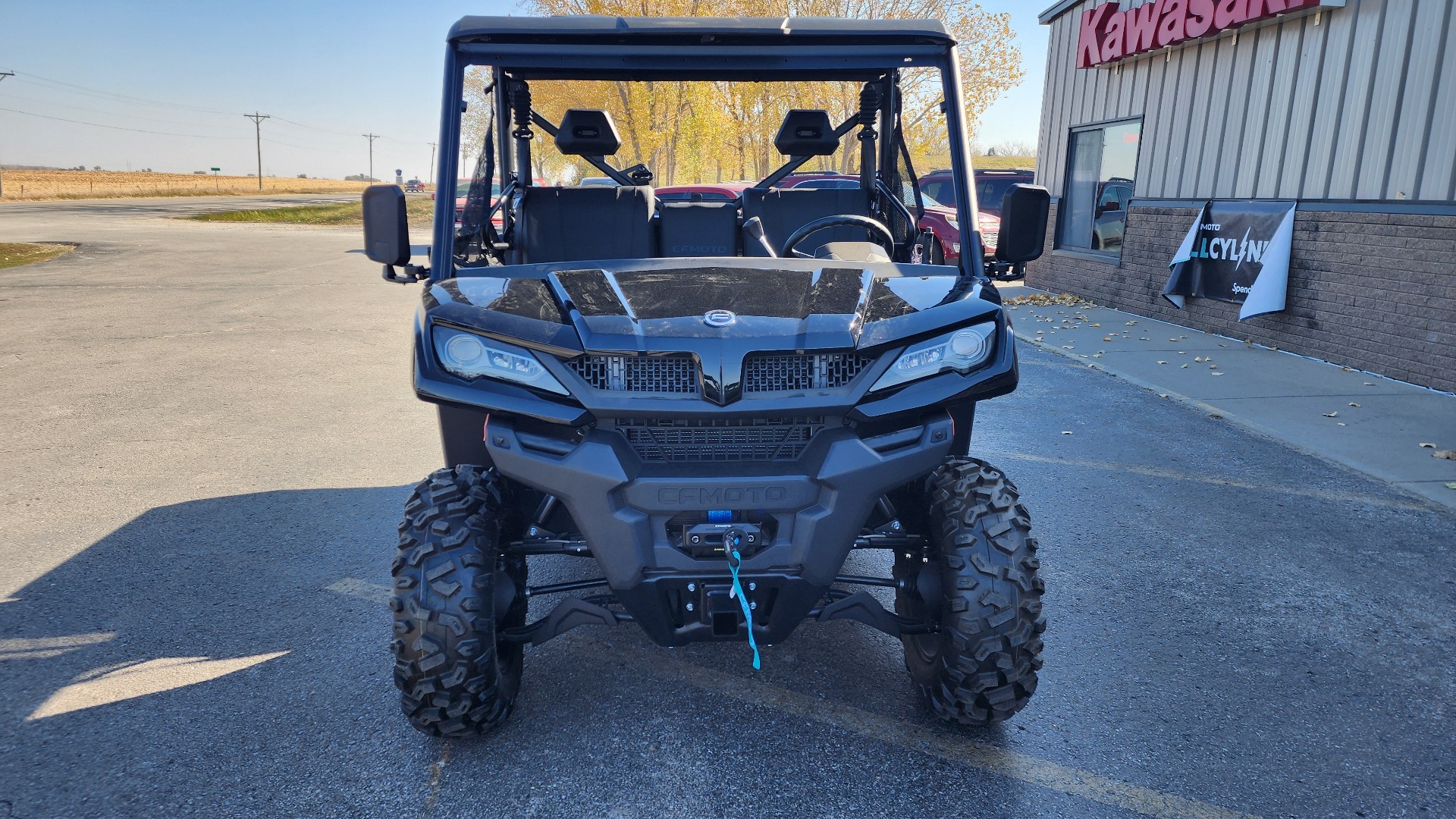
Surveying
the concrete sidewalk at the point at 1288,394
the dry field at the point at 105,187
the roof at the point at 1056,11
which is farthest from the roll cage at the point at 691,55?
the dry field at the point at 105,187

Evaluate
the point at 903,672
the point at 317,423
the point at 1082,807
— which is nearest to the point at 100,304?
the point at 317,423

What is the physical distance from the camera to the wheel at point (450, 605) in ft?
8.67

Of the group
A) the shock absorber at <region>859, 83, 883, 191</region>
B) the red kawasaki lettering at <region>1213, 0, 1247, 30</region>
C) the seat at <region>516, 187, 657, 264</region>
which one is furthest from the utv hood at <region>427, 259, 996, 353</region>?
the red kawasaki lettering at <region>1213, 0, 1247, 30</region>

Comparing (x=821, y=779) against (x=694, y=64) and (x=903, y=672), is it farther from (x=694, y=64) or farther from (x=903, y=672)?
(x=694, y=64)

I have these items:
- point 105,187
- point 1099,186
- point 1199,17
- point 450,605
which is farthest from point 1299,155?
point 105,187

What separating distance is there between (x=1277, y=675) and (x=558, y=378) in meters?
2.71

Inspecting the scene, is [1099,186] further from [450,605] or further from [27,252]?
[27,252]

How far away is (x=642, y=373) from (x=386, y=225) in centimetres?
117

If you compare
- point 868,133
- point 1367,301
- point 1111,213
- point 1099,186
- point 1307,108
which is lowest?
point 1367,301

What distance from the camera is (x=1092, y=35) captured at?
13.2 m

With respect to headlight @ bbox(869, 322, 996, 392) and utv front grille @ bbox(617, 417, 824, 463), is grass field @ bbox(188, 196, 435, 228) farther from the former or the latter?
headlight @ bbox(869, 322, 996, 392)

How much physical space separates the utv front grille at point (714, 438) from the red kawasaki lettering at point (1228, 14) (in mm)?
9876

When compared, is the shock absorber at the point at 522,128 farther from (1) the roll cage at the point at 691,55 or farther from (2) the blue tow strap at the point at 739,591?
(2) the blue tow strap at the point at 739,591

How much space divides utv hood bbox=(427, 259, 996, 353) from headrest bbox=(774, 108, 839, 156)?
1097 millimetres
